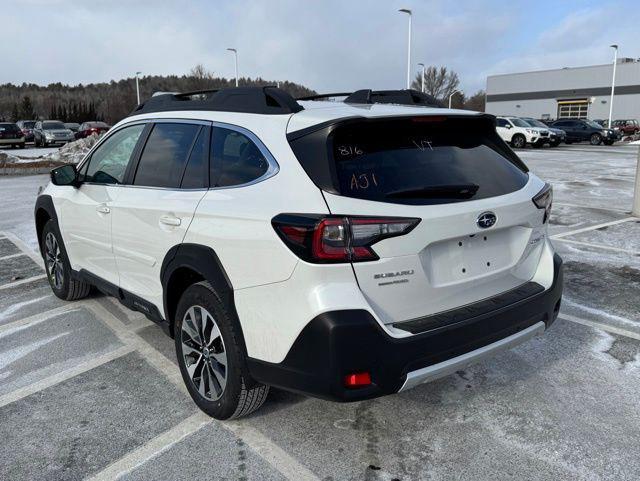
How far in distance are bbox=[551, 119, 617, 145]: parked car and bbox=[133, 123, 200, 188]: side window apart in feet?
116

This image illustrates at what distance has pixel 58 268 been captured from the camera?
538cm

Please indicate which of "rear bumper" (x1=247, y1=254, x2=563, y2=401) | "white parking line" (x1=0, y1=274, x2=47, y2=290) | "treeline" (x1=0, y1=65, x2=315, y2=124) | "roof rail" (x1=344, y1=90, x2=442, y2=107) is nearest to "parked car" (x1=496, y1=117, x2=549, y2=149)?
"treeline" (x1=0, y1=65, x2=315, y2=124)

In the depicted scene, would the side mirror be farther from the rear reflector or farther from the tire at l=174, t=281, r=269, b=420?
the rear reflector

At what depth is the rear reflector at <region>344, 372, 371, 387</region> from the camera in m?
2.47

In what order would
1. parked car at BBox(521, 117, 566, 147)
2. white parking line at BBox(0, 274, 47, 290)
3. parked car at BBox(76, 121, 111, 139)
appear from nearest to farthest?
white parking line at BBox(0, 274, 47, 290)
parked car at BBox(76, 121, 111, 139)
parked car at BBox(521, 117, 566, 147)

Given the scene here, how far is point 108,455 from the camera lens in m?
2.90

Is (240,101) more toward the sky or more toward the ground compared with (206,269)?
more toward the sky

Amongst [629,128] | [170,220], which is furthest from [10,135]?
[629,128]

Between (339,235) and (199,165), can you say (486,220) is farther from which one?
(199,165)

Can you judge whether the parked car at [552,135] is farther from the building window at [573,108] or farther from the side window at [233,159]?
the building window at [573,108]

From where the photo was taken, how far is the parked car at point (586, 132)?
33.6 metres

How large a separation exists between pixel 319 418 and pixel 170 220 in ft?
4.79

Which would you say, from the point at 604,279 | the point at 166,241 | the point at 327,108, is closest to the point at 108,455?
the point at 166,241

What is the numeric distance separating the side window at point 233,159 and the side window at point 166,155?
0.29 m
